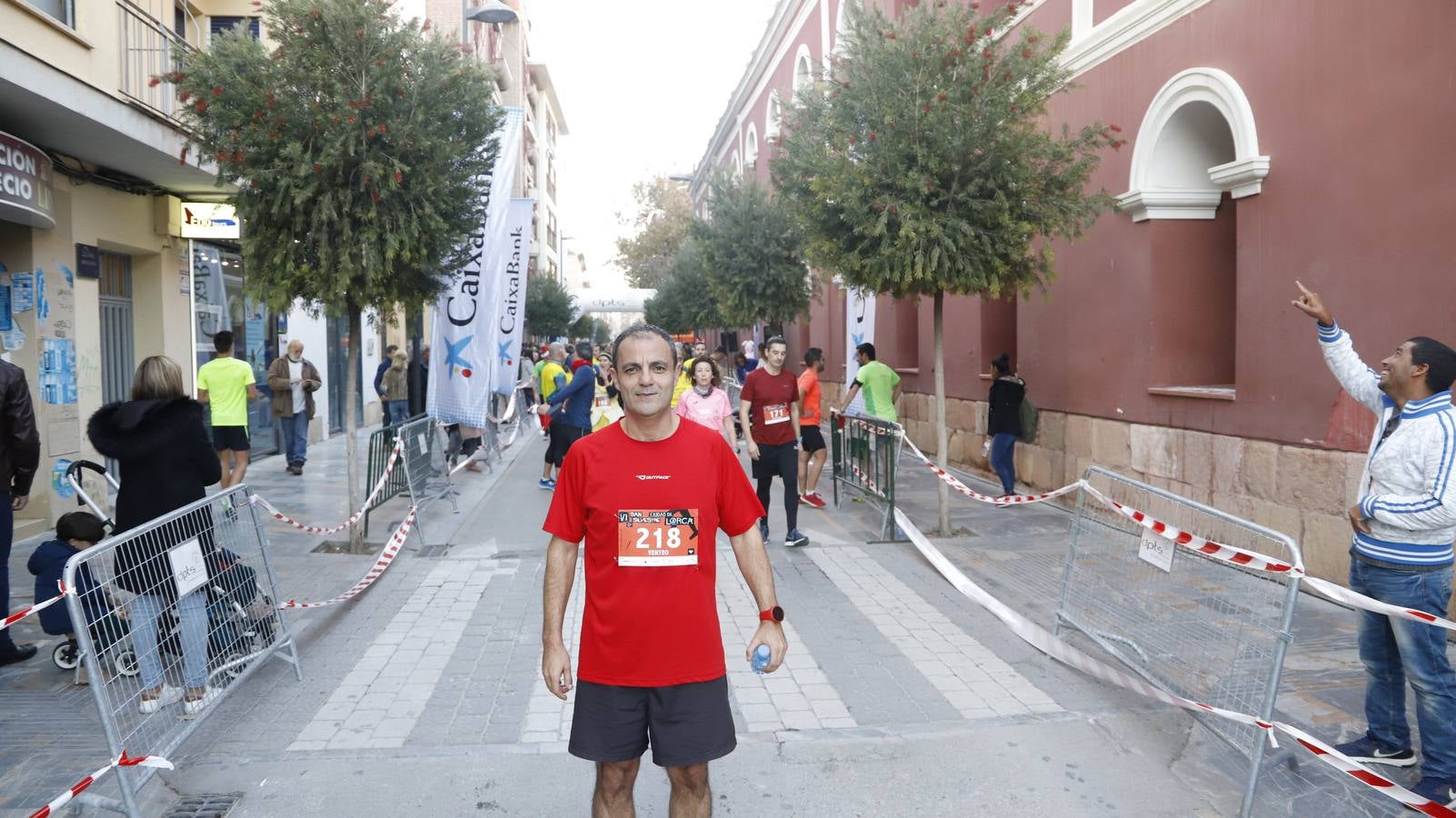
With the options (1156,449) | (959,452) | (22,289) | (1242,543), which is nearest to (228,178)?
(22,289)

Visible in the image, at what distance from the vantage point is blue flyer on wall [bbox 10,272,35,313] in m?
9.38

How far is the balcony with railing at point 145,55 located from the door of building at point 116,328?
2191 millimetres

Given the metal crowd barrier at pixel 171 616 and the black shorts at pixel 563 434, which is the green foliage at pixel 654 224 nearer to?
the black shorts at pixel 563 434

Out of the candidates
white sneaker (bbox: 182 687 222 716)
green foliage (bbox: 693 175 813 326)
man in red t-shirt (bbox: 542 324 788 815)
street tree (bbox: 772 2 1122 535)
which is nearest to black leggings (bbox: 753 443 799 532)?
street tree (bbox: 772 2 1122 535)

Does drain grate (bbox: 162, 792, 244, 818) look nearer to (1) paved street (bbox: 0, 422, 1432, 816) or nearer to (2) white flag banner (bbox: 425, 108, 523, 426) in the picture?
(1) paved street (bbox: 0, 422, 1432, 816)

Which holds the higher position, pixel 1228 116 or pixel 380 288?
pixel 1228 116

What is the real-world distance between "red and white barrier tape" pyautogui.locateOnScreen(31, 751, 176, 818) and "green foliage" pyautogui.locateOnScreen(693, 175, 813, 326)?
19.8 m

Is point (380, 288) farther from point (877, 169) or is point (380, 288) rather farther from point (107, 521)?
point (877, 169)

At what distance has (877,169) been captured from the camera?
899cm

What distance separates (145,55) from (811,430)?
25.2 ft

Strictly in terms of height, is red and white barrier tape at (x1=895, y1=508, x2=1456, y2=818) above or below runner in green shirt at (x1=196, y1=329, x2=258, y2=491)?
below

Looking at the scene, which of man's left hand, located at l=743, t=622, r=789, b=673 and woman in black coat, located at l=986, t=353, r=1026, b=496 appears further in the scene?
woman in black coat, located at l=986, t=353, r=1026, b=496

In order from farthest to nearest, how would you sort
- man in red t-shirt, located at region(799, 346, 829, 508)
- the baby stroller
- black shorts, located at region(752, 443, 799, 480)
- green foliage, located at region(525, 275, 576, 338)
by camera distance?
green foliage, located at region(525, 275, 576, 338), man in red t-shirt, located at region(799, 346, 829, 508), black shorts, located at region(752, 443, 799, 480), the baby stroller

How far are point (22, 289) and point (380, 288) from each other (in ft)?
10.5
